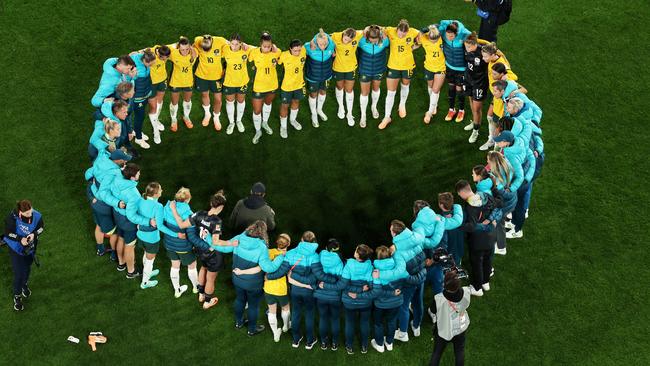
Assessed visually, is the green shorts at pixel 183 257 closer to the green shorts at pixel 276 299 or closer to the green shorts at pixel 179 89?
the green shorts at pixel 276 299

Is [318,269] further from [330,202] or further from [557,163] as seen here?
[557,163]

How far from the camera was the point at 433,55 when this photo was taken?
17.1 m

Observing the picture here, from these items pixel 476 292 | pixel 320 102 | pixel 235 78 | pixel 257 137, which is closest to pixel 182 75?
pixel 235 78

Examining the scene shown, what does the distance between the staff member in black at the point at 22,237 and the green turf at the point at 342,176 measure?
66 cm

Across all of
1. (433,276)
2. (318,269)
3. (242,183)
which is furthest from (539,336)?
(242,183)

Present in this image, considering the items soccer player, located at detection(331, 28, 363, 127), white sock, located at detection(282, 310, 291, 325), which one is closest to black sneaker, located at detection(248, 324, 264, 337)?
white sock, located at detection(282, 310, 291, 325)

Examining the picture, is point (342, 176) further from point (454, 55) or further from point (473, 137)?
point (454, 55)

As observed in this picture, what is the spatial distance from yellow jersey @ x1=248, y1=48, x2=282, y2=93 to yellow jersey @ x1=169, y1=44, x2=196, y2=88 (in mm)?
1107

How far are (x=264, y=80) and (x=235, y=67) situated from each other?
573 millimetres

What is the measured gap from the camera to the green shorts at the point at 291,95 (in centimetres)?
1702

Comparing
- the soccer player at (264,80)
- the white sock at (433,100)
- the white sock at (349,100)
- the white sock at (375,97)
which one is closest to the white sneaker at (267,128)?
the soccer player at (264,80)

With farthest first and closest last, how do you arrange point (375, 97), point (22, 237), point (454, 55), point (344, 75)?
point (375, 97), point (344, 75), point (454, 55), point (22, 237)

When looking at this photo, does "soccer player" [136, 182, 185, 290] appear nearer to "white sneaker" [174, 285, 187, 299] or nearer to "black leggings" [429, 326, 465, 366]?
"white sneaker" [174, 285, 187, 299]

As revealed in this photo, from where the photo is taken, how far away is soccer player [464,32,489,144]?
1652 cm
